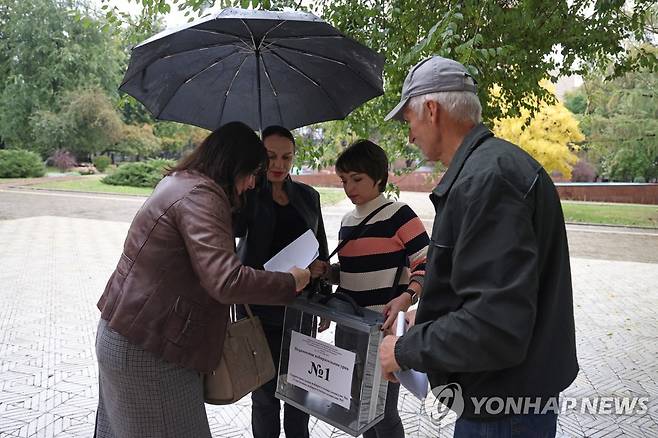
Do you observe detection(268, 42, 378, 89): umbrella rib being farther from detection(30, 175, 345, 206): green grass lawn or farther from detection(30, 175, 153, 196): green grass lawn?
detection(30, 175, 153, 196): green grass lawn

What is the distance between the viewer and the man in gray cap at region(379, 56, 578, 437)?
3.79ft

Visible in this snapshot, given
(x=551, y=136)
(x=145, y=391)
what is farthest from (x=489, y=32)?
(x=551, y=136)

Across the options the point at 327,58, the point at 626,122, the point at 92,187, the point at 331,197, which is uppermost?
the point at 626,122

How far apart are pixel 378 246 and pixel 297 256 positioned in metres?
0.46

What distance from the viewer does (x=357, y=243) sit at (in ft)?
7.48

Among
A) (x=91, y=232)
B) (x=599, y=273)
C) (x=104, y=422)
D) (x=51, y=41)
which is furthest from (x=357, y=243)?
(x=51, y=41)

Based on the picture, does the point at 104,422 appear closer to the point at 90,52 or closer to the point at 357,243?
the point at 357,243

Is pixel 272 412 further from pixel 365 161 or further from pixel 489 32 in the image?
pixel 489 32

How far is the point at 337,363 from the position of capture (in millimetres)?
1863

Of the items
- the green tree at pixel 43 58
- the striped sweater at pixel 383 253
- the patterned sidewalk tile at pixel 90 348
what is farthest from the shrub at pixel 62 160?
the striped sweater at pixel 383 253

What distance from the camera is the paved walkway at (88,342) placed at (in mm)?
3545

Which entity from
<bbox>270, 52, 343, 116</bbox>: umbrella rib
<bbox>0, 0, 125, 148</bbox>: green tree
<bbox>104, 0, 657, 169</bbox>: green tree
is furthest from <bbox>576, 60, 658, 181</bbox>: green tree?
<bbox>0, 0, 125, 148</bbox>: green tree

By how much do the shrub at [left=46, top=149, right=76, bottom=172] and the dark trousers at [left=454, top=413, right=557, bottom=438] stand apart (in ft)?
108

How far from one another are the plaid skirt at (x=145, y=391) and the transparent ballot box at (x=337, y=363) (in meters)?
0.42
